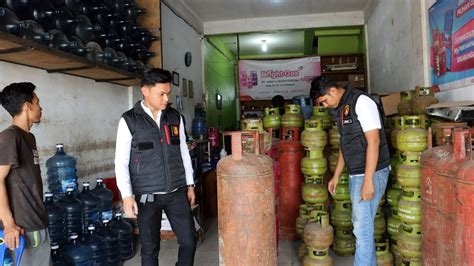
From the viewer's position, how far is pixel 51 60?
247 cm

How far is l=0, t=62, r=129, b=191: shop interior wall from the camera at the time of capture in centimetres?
271

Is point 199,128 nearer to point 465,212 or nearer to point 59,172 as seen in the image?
point 59,172

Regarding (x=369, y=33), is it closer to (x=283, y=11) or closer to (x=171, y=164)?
(x=283, y=11)

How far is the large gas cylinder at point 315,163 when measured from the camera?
313 centimetres

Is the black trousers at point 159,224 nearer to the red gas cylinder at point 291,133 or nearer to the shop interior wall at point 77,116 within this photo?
the shop interior wall at point 77,116

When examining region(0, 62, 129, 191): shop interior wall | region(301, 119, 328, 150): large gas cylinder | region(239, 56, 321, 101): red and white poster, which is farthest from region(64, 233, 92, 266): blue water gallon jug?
region(239, 56, 321, 101): red and white poster

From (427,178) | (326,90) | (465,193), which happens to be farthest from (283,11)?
(465,193)

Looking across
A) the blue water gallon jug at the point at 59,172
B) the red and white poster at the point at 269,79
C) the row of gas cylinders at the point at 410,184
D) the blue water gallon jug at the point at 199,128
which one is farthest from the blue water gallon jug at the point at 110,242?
the red and white poster at the point at 269,79

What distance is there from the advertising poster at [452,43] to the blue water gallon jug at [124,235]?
2.92 metres

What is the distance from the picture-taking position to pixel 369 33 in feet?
20.4

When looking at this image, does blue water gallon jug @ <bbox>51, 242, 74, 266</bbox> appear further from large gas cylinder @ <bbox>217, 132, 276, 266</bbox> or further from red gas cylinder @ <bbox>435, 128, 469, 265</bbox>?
red gas cylinder @ <bbox>435, 128, 469, 265</bbox>

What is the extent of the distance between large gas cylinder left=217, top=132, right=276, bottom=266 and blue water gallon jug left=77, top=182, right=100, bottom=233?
147 centimetres

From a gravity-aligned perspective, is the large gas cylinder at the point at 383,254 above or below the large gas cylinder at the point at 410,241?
below

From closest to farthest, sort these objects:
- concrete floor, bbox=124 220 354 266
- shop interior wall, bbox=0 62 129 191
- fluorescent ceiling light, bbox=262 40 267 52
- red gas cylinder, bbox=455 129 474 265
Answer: red gas cylinder, bbox=455 129 474 265 → shop interior wall, bbox=0 62 129 191 → concrete floor, bbox=124 220 354 266 → fluorescent ceiling light, bbox=262 40 267 52
